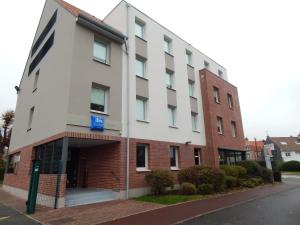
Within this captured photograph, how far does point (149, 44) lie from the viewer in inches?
725

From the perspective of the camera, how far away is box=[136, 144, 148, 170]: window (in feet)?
49.3

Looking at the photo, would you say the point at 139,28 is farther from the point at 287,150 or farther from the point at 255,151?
the point at 287,150

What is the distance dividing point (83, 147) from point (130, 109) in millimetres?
4344

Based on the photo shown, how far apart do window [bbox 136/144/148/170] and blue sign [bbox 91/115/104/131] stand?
3171 millimetres

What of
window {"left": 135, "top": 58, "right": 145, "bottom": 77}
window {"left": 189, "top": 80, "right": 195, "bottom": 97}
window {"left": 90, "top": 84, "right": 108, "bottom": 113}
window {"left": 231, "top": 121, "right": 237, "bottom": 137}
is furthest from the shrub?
window {"left": 90, "top": 84, "right": 108, "bottom": 113}

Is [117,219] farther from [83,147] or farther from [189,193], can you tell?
[83,147]

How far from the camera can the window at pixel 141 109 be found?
52.5 ft

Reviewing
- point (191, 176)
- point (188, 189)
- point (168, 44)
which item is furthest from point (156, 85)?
point (188, 189)

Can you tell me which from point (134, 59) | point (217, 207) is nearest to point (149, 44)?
point (134, 59)

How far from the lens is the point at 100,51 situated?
49.5ft

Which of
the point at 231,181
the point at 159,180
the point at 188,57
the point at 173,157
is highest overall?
the point at 188,57

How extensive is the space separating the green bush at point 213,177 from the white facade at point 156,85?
3.74 metres

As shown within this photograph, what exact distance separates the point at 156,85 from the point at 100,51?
4.81 m

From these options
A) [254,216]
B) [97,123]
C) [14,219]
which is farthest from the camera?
[97,123]
